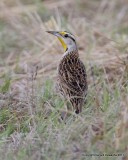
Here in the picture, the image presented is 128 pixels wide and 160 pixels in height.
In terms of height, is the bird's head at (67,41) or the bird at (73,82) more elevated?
the bird's head at (67,41)

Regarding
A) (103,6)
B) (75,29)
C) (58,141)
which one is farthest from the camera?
(103,6)

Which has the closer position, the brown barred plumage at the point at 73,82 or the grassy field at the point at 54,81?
the grassy field at the point at 54,81

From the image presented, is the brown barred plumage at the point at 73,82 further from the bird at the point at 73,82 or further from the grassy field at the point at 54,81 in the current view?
the grassy field at the point at 54,81

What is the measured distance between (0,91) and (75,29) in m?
2.62

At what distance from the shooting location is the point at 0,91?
5.88 m

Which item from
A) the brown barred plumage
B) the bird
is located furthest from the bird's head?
the brown barred plumage

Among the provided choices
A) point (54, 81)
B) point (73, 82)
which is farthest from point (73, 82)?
point (54, 81)

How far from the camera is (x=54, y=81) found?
21.6 feet

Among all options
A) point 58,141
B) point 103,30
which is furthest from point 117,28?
point 58,141

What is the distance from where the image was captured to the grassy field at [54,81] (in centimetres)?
448

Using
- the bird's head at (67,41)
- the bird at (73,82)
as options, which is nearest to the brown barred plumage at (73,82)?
the bird at (73,82)

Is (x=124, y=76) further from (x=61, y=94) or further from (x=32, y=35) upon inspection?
(x=32, y=35)

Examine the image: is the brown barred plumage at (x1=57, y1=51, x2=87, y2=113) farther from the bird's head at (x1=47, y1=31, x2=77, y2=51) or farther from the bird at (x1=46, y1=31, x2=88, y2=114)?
the bird's head at (x1=47, y1=31, x2=77, y2=51)

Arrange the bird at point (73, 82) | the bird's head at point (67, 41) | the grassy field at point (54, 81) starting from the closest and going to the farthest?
the grassy field at point (54, 81) < the bird at point (73, 82) < the bird's head at point (67, 41)
